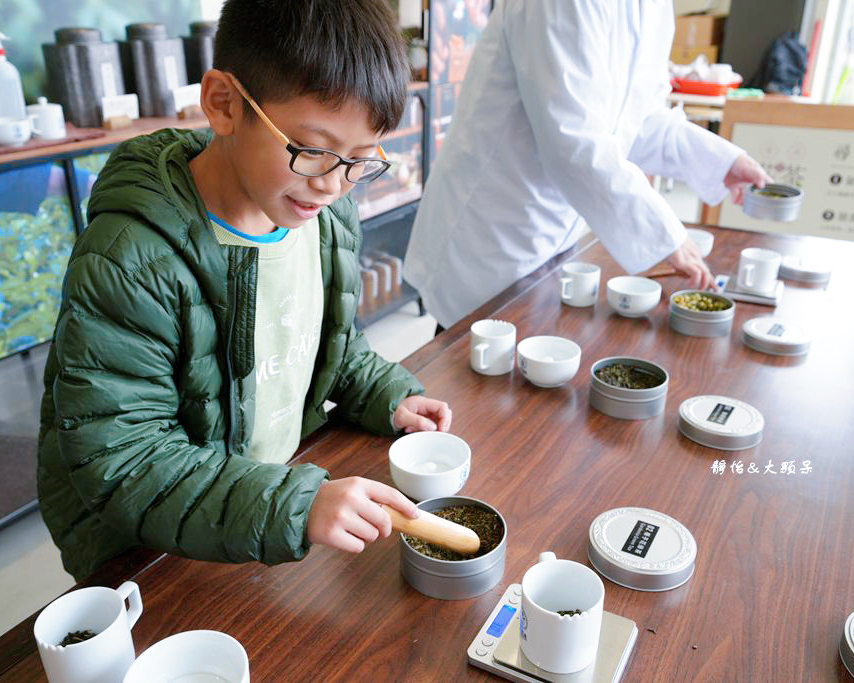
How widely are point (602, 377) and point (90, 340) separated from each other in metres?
0.80

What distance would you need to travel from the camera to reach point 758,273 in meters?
1.64

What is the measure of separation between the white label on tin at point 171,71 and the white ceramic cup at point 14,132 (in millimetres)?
591

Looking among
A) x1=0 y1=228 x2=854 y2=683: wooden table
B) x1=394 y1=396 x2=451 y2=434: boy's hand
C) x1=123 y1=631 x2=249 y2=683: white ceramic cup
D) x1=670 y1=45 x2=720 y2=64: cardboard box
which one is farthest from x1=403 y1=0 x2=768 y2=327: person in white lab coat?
x1=670 y1=45 x2=720 y2=64: cardboard box

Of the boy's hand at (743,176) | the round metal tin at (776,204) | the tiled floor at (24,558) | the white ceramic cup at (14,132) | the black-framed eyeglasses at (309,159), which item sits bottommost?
the tiled floor at (24,558)

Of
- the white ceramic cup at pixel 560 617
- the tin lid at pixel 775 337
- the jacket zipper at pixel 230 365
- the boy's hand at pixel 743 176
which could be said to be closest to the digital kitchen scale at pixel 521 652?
the white ceramic cup at pixel 560 617

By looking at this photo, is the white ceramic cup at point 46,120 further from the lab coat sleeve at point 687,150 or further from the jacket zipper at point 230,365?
the lab coat sleeve at point 687,150

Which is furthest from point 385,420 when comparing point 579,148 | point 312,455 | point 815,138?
point 815,138

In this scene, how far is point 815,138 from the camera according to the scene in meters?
2.85

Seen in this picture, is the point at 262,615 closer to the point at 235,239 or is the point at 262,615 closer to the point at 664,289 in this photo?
the point at 235,239

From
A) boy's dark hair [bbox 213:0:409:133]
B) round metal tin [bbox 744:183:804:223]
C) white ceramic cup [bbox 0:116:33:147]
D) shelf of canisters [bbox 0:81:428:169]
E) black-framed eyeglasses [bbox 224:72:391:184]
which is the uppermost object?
boy's dark hair [bbox 213:0:409:133]

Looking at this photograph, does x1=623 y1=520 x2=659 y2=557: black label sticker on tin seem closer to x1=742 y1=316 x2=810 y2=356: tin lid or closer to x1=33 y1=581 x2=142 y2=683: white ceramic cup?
x1=33 y1=581 x2=142 y2=683: white ceramic cup

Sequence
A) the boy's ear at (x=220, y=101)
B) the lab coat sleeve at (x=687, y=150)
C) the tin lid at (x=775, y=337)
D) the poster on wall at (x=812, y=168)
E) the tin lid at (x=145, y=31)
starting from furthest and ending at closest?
the poster on wall at (x=812, y=168) < the tin lid at (x=145, y=31) < the lab coat sleeve at (x=687, y=150) < the tin lid at (x=775, y=337) < the boy's ear at (x=220, y=101)

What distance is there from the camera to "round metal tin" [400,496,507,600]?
2.62ft

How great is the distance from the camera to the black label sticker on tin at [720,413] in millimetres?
1149
